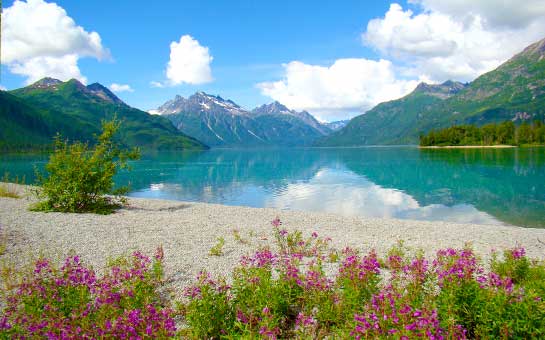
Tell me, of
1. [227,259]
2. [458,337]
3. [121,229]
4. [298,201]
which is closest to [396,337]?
[458,337]

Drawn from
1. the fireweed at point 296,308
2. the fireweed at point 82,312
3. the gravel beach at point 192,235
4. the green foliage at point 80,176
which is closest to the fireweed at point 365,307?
the fireweed at point 296,308

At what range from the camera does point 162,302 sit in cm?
1080

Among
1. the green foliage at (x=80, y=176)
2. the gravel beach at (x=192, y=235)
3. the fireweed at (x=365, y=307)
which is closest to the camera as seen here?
the fireweed at (x=365, y=307)

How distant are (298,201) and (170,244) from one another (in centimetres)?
3131

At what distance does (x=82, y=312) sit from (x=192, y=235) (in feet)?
40.6

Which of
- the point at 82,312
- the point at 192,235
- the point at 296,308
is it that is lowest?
the point at 192,235

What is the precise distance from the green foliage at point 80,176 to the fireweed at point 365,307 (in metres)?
21.5

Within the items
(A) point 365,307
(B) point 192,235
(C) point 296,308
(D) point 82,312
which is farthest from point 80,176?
(A) point 365,307

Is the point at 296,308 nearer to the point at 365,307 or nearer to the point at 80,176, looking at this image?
the point at 365,307

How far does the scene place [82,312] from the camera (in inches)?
303

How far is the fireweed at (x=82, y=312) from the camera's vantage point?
7.12 m

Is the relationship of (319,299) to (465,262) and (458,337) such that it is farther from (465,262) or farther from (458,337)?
(465,262)

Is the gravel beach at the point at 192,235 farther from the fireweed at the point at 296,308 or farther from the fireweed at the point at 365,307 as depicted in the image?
the fireweed at the point at 365,307

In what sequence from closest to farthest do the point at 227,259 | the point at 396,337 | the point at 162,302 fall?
the point at 396,337 < the point at 162,302 < the point at 227,259
